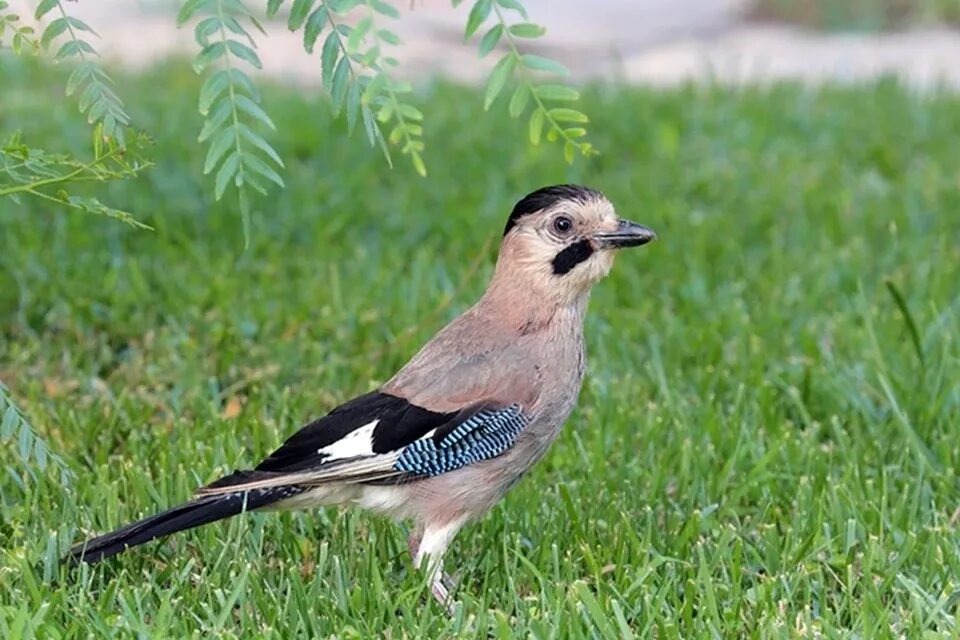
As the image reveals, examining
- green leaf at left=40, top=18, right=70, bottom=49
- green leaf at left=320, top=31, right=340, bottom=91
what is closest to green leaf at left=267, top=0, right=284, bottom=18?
green leaf at left=320, top=31, right=340, bottom=91

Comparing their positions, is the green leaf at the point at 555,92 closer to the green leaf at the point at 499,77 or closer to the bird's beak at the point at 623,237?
the green leaf at the point at 499,77

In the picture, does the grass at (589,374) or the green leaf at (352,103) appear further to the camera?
the grass at (589,374)

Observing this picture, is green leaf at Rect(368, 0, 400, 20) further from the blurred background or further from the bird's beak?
the blurred background

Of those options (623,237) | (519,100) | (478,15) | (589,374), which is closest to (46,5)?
(478,15)

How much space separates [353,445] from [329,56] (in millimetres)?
Result: 947

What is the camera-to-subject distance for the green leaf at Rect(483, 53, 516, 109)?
3.48 meters

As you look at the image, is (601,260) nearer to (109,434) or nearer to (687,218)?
(109,434)

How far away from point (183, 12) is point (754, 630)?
6.03 ft

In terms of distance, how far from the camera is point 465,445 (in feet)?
13.3

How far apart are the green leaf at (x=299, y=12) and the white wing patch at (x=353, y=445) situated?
3.25 feet

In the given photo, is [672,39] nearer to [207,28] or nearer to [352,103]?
[352,103]

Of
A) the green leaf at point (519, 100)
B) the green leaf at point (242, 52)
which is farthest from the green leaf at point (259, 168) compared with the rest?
the green leaf at point (519, 100)

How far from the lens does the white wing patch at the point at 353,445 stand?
394 cm

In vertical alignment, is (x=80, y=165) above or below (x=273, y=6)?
below
